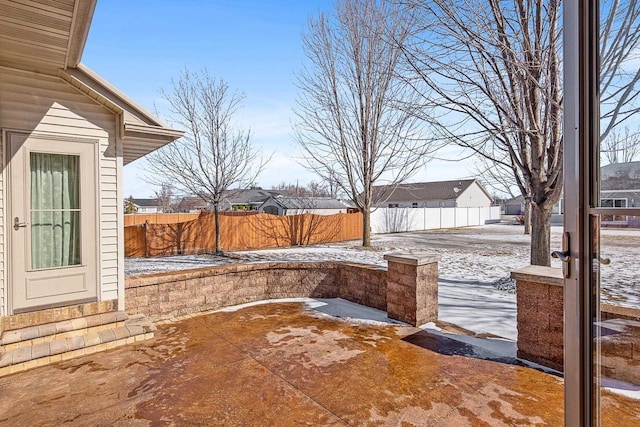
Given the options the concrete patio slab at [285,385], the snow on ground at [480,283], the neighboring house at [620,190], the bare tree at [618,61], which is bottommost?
the concrete patio slab at [285,385]

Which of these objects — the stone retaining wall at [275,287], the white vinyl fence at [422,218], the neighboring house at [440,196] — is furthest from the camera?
the neighboring house at [440,196]

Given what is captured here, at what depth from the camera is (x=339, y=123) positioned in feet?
37.3

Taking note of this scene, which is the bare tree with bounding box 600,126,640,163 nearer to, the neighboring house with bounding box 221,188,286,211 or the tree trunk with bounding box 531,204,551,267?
the tree trunk with bounding box 531,204,551,267

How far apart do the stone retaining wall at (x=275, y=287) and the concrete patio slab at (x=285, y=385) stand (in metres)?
0.53

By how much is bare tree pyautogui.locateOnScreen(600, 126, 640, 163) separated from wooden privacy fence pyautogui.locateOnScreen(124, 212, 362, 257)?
A: 11.5 meters

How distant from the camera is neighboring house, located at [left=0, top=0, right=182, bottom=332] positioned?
138 inches

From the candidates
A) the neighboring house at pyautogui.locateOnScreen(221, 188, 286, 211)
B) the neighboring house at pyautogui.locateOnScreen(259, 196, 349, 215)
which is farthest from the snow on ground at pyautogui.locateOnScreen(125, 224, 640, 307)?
the neighboring house at pyautogui.locateOnScreen(221, 188, 286, 211)

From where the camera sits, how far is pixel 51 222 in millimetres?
3775

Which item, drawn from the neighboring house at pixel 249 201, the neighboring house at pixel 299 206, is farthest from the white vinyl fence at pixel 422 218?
the neighboring house at pixel 249 201

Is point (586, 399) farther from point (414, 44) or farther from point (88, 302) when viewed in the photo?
point (414, 44)

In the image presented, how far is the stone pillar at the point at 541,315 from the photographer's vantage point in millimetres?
3008

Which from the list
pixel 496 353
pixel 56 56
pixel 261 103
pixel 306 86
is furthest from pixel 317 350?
pixel 261 103

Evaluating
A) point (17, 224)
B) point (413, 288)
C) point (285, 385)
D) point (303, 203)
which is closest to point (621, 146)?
point (285, 385)

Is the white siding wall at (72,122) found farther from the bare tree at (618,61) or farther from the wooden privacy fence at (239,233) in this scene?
the wooden privacy fence at (239,233)
